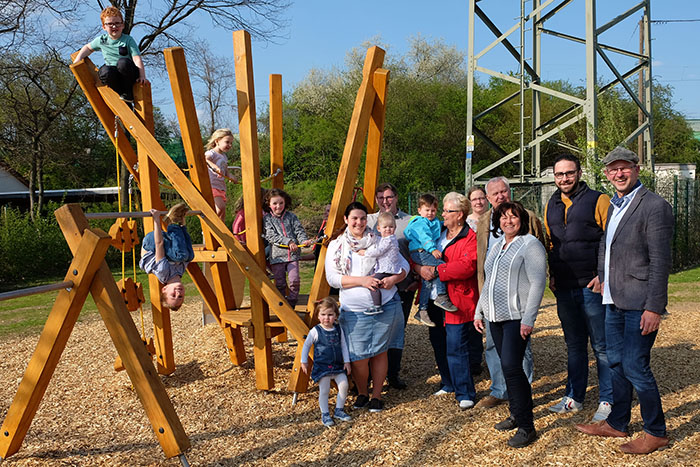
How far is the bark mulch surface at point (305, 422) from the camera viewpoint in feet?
12.4

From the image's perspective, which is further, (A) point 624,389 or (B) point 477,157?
(B) point 477,157

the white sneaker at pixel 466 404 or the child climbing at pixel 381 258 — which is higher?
the child climbing at pixel 381 258

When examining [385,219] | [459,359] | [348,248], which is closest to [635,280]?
[459,359]

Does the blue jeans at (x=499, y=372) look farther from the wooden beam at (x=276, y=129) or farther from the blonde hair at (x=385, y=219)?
the wooden beam at (x=276, y=129)

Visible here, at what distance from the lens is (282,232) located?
16.5 ft

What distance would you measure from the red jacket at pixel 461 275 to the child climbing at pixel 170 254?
1965 millimetres

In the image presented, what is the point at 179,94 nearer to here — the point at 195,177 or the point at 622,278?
the point at 195,177

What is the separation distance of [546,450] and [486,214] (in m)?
1.68

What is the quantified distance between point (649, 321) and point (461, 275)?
1408 mm

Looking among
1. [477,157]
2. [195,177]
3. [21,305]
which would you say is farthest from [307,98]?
[195,177]

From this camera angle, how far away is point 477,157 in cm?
2322

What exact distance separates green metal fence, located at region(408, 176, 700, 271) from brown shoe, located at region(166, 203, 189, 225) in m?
8.84

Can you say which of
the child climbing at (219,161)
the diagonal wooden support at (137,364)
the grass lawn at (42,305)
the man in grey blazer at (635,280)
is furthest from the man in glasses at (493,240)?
the grass lawn at (42,305)

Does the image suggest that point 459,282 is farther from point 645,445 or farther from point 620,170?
point 645,445
